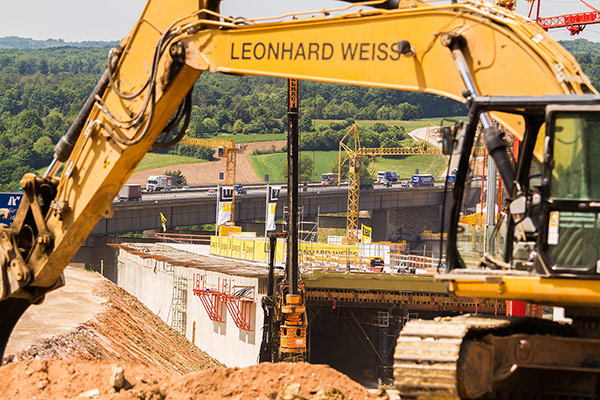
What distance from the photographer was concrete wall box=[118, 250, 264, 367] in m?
46.2

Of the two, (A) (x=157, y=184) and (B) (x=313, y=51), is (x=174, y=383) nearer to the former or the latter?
(B) (x=313, y=51)

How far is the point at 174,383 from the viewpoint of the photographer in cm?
1526

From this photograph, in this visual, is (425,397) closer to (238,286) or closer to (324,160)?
(238,286)

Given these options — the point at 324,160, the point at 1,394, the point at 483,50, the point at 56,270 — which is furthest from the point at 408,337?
the point at 324,160

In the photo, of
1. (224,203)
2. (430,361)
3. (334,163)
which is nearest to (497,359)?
(430,361)

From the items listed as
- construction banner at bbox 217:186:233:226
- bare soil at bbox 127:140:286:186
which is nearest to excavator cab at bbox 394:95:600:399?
construction banner at bbox 217:186:233:226

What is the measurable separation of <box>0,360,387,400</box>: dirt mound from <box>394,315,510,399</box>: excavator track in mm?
5010

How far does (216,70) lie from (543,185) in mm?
5725

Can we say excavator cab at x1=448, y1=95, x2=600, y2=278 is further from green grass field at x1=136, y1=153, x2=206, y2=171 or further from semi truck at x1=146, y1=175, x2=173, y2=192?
green grass field at x1=136, y1=153, x2=206, y2=171

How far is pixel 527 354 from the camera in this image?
927 cm

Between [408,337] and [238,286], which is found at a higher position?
[408,337]

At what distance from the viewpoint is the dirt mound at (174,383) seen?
47.3ft

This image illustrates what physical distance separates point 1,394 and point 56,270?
2421mm

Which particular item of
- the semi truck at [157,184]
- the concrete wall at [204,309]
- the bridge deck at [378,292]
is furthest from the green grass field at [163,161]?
the bridge deck at [378,292]
